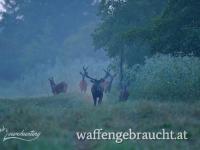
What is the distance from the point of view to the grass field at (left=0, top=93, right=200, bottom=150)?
37.4 ft

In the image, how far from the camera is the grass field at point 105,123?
449 inches

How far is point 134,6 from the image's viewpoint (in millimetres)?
28062

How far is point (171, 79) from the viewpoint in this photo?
2009 cm

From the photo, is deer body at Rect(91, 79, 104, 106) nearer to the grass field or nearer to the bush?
the bush

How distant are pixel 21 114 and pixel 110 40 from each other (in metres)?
13.5

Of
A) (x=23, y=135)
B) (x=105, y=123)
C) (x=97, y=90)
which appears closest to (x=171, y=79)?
(x=97, y=90)

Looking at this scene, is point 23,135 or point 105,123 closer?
point 23,135

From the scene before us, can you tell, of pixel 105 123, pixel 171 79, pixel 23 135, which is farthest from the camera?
pixel 171 79

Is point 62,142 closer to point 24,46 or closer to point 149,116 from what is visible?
point 149,116

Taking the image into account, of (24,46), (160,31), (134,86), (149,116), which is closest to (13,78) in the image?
(24,46)

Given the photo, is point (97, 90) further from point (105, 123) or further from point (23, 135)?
point (23, 135)

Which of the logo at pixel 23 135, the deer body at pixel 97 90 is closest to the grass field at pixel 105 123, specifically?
the logo at pixel 23 135

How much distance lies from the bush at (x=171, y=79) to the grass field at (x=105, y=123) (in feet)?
9.42

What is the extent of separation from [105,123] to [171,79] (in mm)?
6667
